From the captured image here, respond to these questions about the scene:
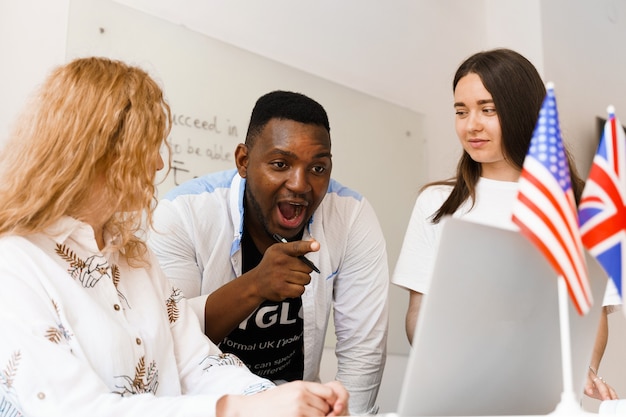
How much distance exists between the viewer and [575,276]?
754 mm

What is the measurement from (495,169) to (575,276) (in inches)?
36.0

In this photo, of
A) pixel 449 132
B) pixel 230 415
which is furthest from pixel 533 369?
pixel 449 132

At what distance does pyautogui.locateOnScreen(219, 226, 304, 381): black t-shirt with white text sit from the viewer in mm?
1567

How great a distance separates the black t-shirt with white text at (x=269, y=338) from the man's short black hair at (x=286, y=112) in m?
0.27

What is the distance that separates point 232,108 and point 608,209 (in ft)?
5.25

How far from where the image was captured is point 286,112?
1.61 meters

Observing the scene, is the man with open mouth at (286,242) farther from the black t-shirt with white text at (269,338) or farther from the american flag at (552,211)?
the american flag at (552,211)

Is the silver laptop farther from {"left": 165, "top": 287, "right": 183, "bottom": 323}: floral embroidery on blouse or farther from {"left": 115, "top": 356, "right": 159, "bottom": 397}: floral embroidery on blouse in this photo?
{"left": 165, "top": 287, "right": 183, "bottom": 323}: floral embroidery on blouse

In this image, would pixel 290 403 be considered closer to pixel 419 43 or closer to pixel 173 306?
pixel 173 306

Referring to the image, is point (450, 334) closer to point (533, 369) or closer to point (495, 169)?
point (533, 369)

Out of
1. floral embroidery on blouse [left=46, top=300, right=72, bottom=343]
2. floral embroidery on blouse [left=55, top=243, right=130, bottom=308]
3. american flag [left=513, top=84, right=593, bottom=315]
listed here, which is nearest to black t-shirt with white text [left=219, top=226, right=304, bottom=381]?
floral embroidery on blouse [left=55, top=243, right=130, bottom=308]

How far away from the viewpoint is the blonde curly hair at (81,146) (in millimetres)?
958

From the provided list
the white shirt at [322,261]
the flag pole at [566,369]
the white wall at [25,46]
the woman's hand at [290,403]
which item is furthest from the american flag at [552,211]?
the white wall at [25,46]

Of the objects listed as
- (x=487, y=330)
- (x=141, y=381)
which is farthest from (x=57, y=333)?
(x=487, y=330)
